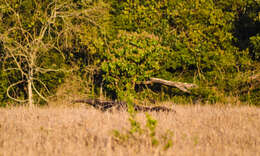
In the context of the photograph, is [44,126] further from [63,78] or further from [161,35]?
[161,35]

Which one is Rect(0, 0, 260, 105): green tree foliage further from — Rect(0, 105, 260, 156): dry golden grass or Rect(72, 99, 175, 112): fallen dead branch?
Rect(0, 105, 260, 156): dry golden grass

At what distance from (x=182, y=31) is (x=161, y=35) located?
0.90 metres

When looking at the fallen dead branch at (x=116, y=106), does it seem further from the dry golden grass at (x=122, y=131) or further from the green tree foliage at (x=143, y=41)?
the green tree foliage at (x=143, y=41)

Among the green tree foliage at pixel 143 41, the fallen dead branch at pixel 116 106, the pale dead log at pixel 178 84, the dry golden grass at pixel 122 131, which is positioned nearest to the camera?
the dry golden grass at pixel 122 131

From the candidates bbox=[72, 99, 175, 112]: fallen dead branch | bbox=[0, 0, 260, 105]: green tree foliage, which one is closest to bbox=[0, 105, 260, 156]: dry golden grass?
bbox=[72, 99, 175, 112]: fallen dead branch

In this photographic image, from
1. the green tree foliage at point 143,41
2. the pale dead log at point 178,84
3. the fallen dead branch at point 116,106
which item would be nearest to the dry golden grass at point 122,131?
the fallen dead branch at point 116,106

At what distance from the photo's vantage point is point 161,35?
11383 millimetres

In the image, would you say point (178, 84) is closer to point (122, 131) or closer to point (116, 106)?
point (116, 106)

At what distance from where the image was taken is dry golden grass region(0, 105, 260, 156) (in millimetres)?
3535

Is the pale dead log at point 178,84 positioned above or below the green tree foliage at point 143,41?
below

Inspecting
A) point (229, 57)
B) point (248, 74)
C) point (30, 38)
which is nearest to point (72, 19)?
point (30, 38)

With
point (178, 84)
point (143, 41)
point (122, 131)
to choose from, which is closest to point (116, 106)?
point (122, 131)

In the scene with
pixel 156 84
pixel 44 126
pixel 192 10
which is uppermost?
pixel 192 10

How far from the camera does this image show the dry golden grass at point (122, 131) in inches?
139
